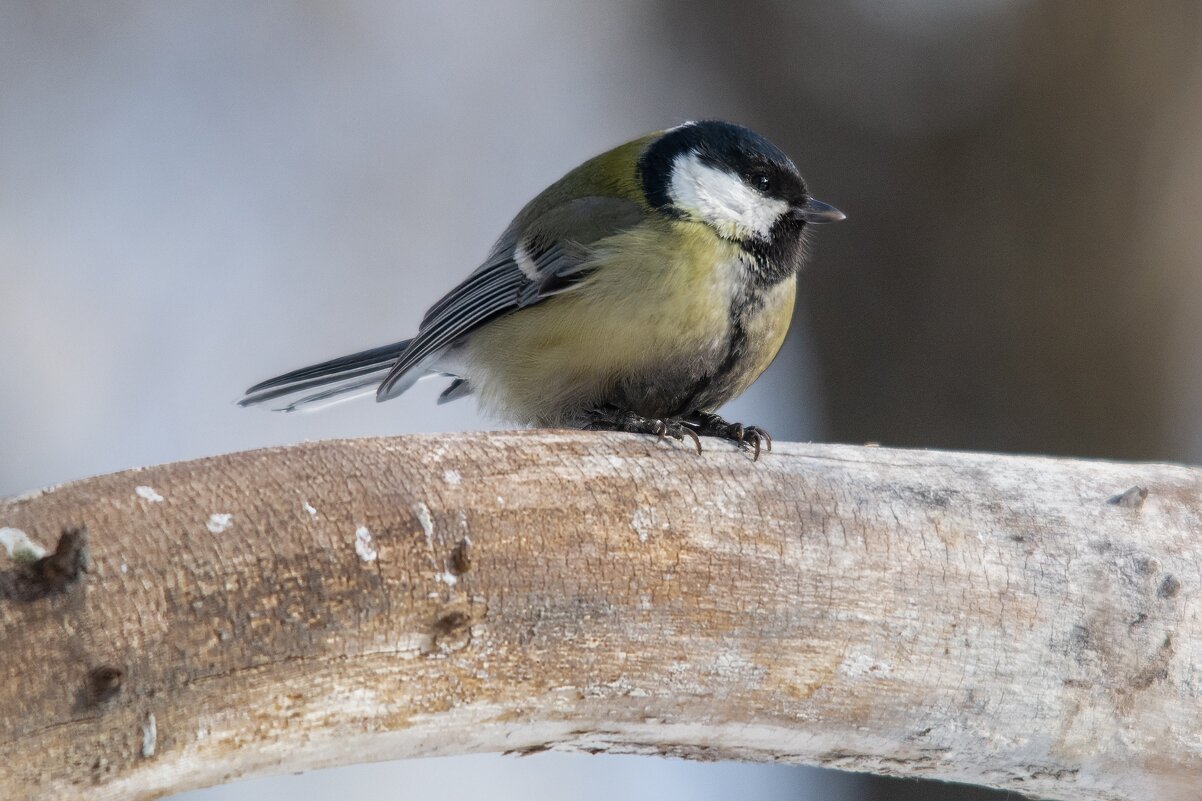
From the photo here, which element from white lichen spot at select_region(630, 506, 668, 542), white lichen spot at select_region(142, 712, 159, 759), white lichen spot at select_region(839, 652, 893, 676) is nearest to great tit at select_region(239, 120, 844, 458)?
white lichen spot at select_region(630, 506, 668, 542)

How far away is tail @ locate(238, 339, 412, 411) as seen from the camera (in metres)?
2.16

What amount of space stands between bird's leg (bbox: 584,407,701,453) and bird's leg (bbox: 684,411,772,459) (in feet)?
0.18

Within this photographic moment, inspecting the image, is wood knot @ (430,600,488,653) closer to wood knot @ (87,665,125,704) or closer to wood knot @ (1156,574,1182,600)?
wood knot @ (87,665,125,704)

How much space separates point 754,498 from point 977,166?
1.44 metres

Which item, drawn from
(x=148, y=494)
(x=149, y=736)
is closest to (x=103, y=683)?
(x=149, y=736)

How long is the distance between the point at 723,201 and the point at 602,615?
899 millimetres

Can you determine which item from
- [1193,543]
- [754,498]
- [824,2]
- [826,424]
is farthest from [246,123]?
[1193,543]

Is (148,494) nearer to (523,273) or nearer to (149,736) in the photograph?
(149,736)

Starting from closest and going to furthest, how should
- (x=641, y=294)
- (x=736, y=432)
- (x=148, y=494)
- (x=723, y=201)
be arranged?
(x=148, y=494) < (x=736, y=432) < (x=641, y=294) < (x=723, y=201)

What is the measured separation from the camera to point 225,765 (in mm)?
1082

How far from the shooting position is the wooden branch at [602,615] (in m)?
1.04

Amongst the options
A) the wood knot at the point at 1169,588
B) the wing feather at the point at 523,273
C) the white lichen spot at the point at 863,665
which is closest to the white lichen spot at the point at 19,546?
the white lichen spot at the point at 863,665

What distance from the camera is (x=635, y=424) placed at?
1.60m

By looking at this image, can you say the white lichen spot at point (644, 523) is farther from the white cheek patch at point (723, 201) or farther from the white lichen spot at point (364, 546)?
the white cheek patch at point (723, 201)
